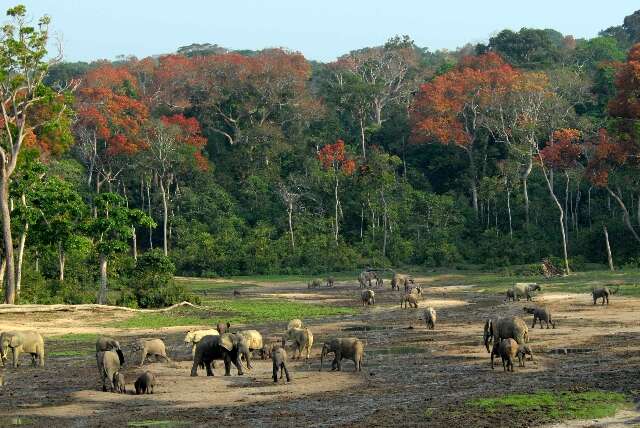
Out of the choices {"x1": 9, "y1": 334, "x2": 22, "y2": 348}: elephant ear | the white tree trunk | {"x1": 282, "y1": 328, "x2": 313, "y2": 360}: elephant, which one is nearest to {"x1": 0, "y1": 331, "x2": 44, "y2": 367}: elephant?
{"x1": 9, "y1": 334, "x2": 22, "y2": 348}: elephant ear

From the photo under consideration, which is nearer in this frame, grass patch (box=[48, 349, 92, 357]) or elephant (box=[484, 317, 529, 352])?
elephant (box=[484, 317, 529, 352])

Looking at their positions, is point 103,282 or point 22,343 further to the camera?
point 103,282

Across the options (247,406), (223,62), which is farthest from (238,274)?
(247,406)

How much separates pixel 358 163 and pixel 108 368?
56.8 metres

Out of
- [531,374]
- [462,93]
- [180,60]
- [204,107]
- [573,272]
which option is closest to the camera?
[531,374]

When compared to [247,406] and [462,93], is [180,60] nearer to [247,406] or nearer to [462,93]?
[462,93]

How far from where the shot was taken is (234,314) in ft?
132

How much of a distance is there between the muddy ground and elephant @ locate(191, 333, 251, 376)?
1.06ft

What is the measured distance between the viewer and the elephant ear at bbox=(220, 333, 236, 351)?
77.9ft

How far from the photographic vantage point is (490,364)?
2366 centimetres

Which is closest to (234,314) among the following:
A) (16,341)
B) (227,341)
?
(16,341)

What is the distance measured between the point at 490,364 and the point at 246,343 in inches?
242

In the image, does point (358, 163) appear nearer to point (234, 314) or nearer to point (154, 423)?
point (234, 314)

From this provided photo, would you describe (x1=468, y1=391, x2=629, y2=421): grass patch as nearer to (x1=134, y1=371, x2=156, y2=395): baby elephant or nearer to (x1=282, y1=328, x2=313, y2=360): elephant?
(x1=134, y1=371, x2=156, y2=395): baby elephant
